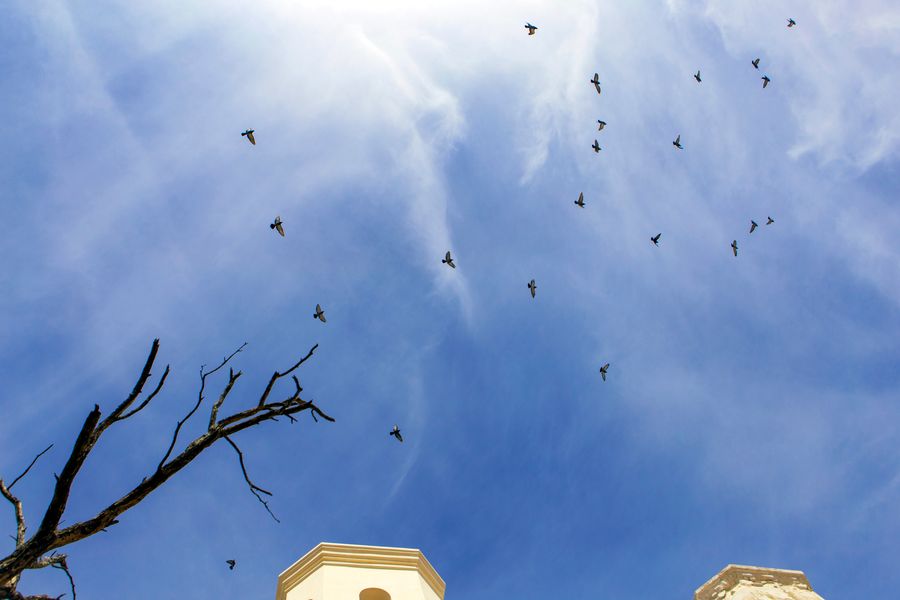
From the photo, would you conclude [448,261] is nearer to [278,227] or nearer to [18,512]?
[278,227]

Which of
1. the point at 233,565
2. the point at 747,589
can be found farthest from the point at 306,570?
the point at 747,589

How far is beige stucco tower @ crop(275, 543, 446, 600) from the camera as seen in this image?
58.2 feet

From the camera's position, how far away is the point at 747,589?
11.9 meters

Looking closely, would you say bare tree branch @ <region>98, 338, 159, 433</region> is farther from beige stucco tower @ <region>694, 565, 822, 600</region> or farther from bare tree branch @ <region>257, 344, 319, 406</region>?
beige stucco tower @ <region>694, 565, 822, 600</region>

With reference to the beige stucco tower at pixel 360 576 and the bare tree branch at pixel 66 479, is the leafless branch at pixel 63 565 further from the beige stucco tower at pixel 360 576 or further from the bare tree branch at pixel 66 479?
the beige stucco tower at pixel 360 576

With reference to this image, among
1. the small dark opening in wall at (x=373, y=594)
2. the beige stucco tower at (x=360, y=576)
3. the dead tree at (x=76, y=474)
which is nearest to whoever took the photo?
the dead tree at (x=76, y=474)

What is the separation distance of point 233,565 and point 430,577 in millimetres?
5805

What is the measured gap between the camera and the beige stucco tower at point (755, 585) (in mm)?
11664

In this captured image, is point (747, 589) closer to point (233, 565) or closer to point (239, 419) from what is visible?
point (239, 419)

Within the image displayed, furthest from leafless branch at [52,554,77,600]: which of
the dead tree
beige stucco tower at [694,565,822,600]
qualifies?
beige stucco tower at [694,565,822,600]

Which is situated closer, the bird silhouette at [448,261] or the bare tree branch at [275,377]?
the bare tree branch at [275,377]

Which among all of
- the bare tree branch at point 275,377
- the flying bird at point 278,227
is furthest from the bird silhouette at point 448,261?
the bare tree branch at point 275,377

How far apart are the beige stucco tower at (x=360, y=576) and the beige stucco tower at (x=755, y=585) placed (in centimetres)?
848

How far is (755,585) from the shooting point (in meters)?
12.0
